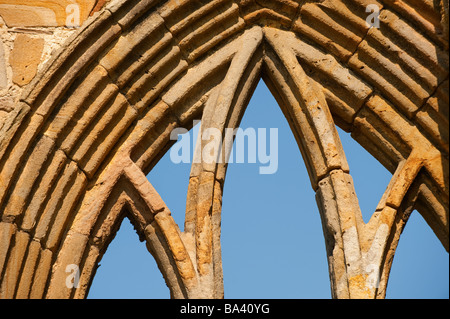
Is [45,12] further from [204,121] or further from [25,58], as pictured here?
[204,121]

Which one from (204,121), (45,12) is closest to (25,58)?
(45,12)

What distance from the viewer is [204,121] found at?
6547 mm

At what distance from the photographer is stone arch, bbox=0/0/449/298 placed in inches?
239

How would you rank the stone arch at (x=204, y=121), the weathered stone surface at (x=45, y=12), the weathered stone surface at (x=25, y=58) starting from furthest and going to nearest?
1. the weathered stone surface at (x=45, y=12)
2. the weathered stone surface at (x=25, y=58)
3. the stone arch at (x=204, y=121)

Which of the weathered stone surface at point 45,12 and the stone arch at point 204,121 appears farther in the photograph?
the weathered stone surface at point 45,12

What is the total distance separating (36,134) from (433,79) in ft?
8.83

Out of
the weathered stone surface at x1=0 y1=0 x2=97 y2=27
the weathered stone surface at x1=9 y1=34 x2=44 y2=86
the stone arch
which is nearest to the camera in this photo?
the stone arch

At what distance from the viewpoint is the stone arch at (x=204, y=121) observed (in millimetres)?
6062

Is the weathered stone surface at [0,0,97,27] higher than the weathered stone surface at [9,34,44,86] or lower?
higher

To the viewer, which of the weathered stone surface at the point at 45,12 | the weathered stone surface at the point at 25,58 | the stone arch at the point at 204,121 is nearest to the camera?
the stone arch at the point at 204,121

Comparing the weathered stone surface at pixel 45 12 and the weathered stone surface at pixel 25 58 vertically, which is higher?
the weathered stone surface at pixel 45 12

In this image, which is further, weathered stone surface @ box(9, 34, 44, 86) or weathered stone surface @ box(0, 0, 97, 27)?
weathered stone surface @ box(0, 0, 97, 27)
